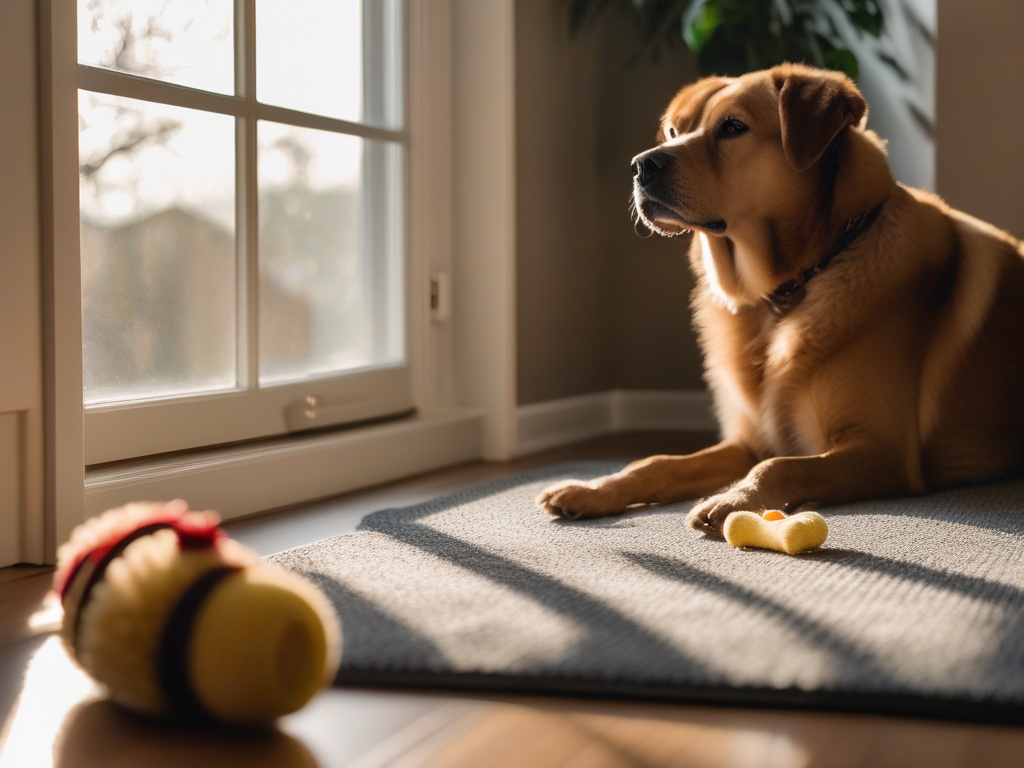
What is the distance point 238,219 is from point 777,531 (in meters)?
1.09

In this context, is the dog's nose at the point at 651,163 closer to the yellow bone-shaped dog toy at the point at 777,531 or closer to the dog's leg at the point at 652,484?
the dog's leg at the point at 652,484

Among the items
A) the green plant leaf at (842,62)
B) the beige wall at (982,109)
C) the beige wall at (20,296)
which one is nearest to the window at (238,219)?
the beige wall at (20,296)

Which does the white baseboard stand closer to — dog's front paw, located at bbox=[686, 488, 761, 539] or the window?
the window

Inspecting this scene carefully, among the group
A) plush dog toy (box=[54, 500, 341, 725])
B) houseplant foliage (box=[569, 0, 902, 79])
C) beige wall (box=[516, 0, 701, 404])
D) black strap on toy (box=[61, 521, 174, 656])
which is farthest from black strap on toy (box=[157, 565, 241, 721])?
houseplant foliage (box=[569, 0, 902, 79])

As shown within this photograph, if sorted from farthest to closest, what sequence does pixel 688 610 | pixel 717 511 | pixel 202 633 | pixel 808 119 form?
pixel 808 119 < pixel 717 511 < pixel 688 610 < pixel 202 633

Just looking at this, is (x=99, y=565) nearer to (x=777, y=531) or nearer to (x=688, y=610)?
(x=688, y=610)

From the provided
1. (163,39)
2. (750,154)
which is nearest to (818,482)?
(750,154)

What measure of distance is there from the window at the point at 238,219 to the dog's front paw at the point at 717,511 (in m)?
0.84

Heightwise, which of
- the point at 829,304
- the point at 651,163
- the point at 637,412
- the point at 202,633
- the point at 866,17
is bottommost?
the point at 637,412

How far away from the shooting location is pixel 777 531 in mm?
1390

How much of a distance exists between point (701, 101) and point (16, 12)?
3.66 ft

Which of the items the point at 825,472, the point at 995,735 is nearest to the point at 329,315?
the point at 825,472

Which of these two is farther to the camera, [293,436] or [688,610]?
[293,436]

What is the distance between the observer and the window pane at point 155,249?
1658mm
